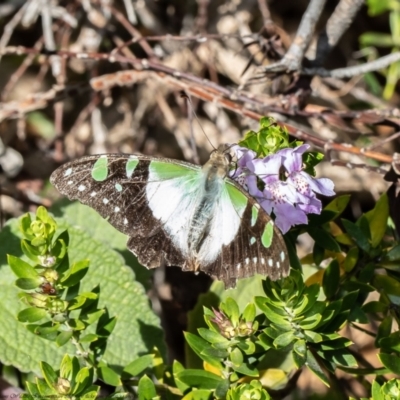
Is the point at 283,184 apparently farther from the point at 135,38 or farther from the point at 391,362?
the point at 135,38

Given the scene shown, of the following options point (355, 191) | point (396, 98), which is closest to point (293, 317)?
point (355, 191)

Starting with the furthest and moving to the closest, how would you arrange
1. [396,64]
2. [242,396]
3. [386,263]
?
[396,64] < [386,263] < [242,396]

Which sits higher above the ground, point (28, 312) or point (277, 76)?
point (277, 76)

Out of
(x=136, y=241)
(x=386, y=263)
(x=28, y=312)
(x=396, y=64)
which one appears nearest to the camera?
(x=28, y=312)

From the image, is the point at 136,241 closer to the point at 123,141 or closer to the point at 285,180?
the point at 285,180

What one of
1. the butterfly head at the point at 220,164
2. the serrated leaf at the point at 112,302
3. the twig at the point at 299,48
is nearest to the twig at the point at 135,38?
the twig at the point at 299,48

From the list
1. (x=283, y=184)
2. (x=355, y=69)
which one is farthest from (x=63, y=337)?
(x=355, y=69)

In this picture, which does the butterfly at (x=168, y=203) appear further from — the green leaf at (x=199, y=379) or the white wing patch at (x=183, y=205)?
the green leaf at (x=199, y=379)

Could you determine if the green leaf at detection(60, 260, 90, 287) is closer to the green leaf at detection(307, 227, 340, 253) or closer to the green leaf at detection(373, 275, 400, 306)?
the green leaf at detection(307, 227, 340, 253)
